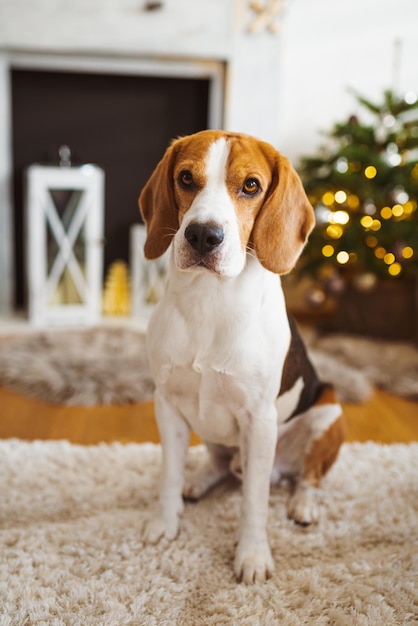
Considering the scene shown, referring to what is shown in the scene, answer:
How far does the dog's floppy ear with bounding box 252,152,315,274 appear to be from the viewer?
4.31 feet

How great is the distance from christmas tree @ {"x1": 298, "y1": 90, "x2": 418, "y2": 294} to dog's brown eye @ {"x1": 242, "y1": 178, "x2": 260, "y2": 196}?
7.20ft

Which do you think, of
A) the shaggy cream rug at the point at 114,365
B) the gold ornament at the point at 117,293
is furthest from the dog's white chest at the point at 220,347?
the gold ornament at the point at 117,293

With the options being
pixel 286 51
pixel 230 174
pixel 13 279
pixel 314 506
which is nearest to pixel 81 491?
pixel 314 506

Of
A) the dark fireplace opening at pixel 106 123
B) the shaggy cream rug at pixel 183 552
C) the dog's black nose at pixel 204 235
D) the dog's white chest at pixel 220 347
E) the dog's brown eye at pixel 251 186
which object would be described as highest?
the dark fireplace opening at pixel 106 123

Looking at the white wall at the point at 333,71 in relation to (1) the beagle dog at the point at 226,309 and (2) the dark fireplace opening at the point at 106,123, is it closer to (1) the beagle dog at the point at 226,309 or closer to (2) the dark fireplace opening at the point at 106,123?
(2) the dark fireplace opening at the point at 106,123

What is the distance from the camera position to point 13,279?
4.02 meters

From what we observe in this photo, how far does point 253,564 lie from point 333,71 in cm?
370

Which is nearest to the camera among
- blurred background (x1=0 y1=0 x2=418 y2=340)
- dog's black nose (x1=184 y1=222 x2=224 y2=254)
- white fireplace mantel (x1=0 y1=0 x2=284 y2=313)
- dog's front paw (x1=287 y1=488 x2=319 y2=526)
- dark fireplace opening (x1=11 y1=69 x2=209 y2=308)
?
dog's black nose (x1=184 y1=222 x2=224 y2=254)

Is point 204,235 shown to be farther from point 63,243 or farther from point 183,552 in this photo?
point 63,243

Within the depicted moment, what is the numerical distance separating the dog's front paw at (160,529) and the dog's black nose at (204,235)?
0.74 meters

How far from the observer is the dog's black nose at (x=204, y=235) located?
1.20 metres

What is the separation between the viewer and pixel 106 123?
13.1 feet

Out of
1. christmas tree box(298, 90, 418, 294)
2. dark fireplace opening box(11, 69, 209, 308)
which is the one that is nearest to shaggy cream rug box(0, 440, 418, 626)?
christmas tree box(298, 90, 418, 294)

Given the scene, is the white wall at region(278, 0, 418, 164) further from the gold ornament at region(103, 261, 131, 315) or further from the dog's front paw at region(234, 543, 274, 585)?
the dog's front paw at region(234, 543, 274, 585)
